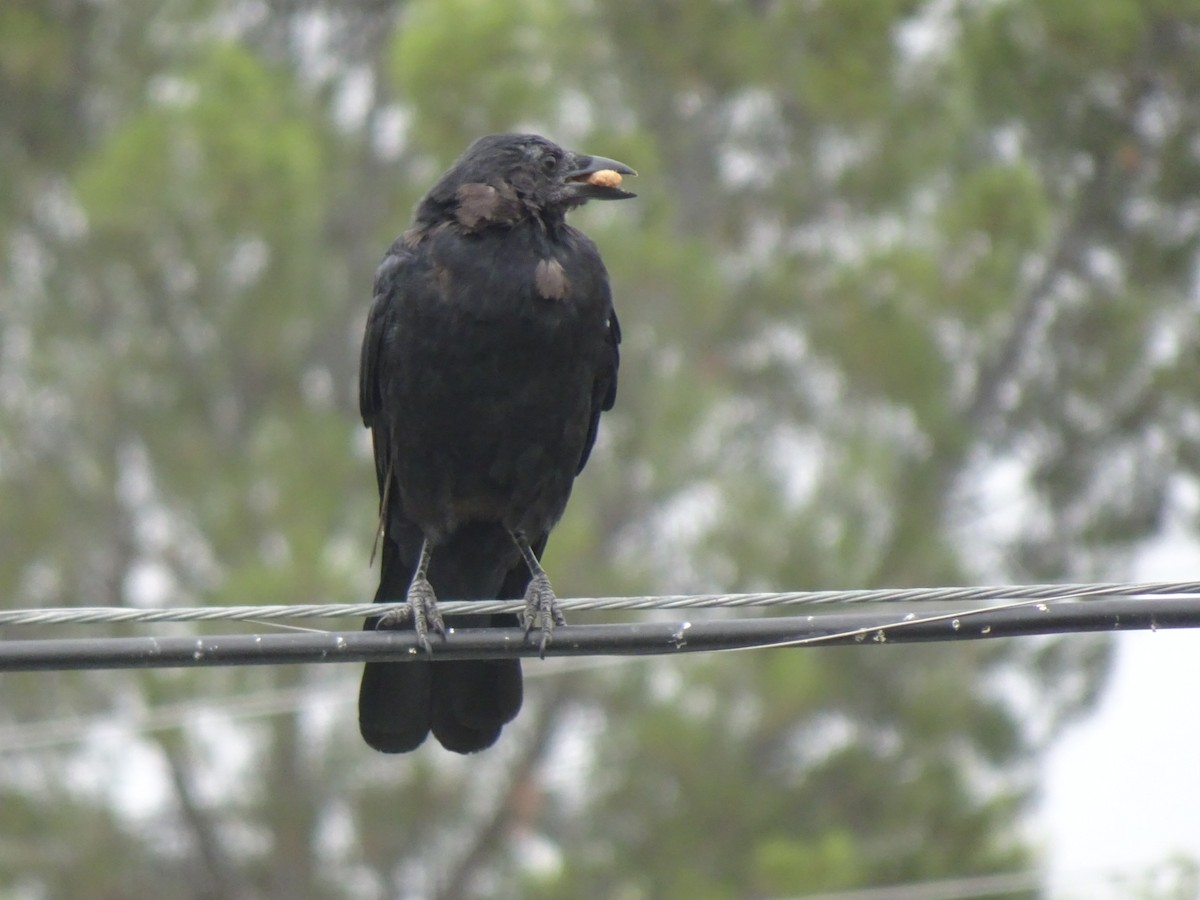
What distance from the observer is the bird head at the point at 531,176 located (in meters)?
4.65

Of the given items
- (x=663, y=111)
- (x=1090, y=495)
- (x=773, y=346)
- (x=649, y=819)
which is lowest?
(x=649, y=819)

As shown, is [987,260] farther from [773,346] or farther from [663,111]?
[663,111]

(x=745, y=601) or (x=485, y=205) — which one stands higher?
(x=485, y=205)

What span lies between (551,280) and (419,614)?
3.19ft

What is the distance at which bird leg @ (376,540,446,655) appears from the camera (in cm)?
393

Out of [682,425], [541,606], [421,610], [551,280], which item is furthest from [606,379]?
[682,425]

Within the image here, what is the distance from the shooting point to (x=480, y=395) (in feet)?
14.4

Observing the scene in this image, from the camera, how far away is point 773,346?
9.39 metres

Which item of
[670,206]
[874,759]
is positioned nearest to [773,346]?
[670,206]

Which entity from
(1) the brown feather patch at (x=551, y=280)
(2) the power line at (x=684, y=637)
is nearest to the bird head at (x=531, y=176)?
(1) the brown feather patch at (x=551, y=280)

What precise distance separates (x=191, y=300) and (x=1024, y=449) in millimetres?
4544

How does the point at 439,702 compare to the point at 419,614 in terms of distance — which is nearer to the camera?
the point at 419,614

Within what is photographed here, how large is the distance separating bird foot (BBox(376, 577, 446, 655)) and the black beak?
3.96 ft

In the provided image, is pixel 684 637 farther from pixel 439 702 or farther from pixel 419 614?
pixel 439 702
